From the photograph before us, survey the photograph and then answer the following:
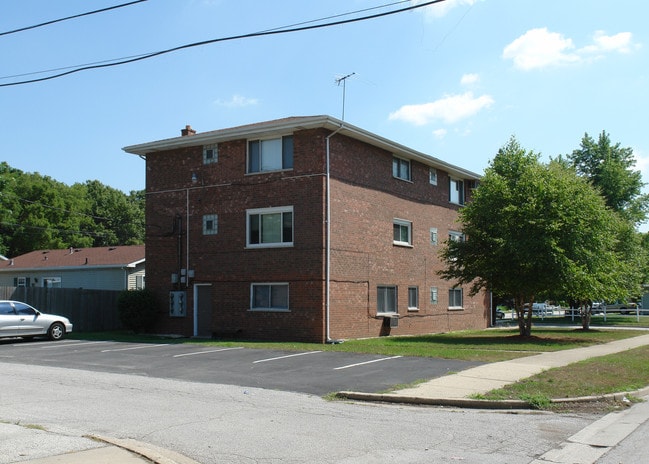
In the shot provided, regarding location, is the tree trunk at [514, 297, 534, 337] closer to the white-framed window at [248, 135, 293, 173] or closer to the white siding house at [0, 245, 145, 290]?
the white-framed window at [248, 135, 293, 173]

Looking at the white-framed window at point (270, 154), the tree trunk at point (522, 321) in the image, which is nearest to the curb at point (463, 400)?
the tree trunk at point (522, 321)

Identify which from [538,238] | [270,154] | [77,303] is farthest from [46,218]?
[538,238]

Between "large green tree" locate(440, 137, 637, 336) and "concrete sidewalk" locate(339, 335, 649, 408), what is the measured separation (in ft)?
15.9

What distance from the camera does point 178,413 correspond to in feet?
32.1

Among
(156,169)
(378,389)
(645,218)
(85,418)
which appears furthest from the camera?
(645,218)

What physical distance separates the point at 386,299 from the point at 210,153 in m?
8.99

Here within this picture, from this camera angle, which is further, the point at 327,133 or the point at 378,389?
the point at 327,133

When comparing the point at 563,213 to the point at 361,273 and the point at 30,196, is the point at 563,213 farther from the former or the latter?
the point at 30,196

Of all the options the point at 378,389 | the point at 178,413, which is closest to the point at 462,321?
the point at 378,389

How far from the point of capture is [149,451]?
23.5 ft

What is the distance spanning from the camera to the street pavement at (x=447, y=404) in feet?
22.9

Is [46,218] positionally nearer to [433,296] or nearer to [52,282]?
[52,282]

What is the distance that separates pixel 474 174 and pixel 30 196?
4350 cm

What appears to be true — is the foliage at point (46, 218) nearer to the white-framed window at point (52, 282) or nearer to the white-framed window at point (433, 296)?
the white-framed window at point (52, 282)
